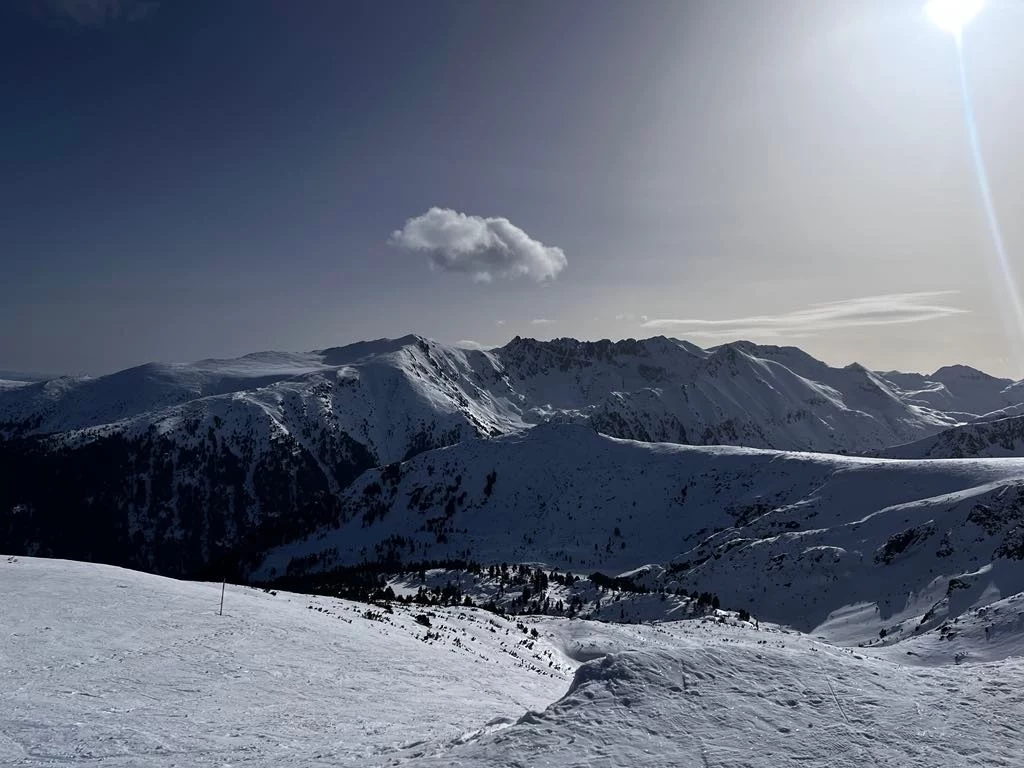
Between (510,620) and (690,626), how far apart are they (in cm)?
2287

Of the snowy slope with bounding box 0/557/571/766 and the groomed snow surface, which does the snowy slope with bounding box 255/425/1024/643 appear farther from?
the snowy slope with bounding box 0/557/571/766

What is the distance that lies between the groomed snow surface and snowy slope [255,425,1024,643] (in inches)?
2380

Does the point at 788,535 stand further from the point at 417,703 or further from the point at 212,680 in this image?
the point at 212,680

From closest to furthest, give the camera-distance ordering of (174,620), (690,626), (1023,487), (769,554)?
(174,620) → (690,626) → (1023,487) → (769,554)

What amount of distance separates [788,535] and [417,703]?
350ft

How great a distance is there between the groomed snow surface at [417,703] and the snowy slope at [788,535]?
198 feet

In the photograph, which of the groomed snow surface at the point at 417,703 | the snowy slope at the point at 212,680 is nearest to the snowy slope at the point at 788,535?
the groomed snow surface at the point at 417,703

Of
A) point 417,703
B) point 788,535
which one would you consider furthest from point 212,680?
point 788,535

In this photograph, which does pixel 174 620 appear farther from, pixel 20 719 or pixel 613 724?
pixel 613 724

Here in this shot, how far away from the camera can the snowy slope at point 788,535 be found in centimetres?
8125

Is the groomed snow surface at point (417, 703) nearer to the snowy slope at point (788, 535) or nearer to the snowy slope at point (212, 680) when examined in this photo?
the snowy slope at point (212, 680)

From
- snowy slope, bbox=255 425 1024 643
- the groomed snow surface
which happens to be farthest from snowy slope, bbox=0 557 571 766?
snowy slope, bbox=255 425 1024 643

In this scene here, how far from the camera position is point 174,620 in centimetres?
2920

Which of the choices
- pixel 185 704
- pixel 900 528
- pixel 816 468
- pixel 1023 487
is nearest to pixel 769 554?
pixel 900 528
